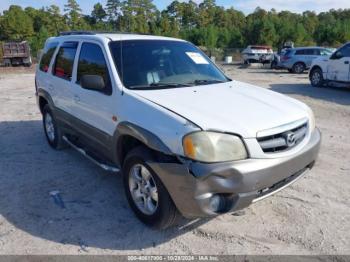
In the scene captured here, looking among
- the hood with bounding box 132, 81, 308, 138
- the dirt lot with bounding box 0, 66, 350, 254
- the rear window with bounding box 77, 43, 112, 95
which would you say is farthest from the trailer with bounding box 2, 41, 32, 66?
the hood with bounding box 132, 81, 308, 138

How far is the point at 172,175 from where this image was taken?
3098 millimetres

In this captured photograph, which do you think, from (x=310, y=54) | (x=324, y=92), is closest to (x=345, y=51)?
(x=324, y=92)

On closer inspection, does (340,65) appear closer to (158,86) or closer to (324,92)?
(324,92)

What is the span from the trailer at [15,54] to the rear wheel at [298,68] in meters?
19.9

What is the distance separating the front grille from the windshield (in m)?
1.29

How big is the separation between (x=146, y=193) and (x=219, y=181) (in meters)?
0.91

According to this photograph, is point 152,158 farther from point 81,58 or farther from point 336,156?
point 336,156

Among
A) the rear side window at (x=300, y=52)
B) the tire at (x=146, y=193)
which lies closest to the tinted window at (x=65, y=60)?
the tire at (x=146, y=193)

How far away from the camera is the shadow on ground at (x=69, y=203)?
351 centimetres

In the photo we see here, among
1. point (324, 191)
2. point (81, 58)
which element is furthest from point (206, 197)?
point (81, 58)

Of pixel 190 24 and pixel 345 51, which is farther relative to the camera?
pixel 190 24

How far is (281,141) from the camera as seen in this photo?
10.9 ft

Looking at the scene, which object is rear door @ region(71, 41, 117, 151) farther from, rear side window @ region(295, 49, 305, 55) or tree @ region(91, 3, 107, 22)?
tree @ region(91, 3, 107, 22)

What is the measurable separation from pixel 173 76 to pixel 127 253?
204cm
